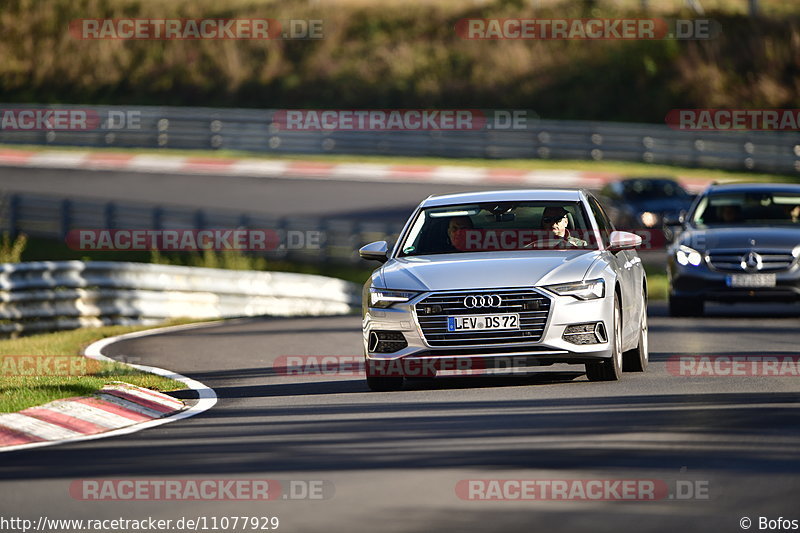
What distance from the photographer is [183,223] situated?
33.8 m

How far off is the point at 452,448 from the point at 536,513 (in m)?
1.96

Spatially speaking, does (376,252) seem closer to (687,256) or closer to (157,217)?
(687,256)

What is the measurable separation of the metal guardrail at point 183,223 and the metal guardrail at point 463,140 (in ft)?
45.6

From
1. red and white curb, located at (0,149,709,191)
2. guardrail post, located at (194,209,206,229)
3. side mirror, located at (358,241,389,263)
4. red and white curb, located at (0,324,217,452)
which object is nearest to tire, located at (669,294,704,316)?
side mirror, located at (358,241,389,263)

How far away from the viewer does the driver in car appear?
13242mm

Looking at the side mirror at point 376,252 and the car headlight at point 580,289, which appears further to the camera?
the side mirror at point 376,252

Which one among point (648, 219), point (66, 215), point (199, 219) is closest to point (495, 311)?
point (648, 219)

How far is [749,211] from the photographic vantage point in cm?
2014

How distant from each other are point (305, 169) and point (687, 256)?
2765cm

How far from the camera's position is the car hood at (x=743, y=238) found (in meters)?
19.2

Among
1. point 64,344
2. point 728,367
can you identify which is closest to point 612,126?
point 64,344

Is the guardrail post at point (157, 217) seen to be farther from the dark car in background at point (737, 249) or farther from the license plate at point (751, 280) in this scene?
the license plate at point (751, 280)

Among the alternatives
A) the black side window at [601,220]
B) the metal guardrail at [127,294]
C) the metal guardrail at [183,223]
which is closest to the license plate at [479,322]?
the black side window at [601,220]

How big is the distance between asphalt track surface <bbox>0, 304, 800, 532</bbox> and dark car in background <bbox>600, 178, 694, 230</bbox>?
58.8ft
